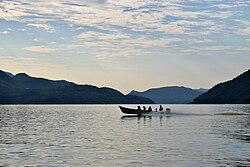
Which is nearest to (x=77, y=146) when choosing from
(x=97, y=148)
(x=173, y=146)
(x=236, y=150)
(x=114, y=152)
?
(x=97, y=148)

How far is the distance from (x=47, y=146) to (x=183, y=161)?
56.3 feet

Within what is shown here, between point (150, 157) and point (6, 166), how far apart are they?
40.1 ft

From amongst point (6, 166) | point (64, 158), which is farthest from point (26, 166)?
point (64, 158)

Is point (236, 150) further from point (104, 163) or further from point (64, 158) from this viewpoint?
point (64, 158)

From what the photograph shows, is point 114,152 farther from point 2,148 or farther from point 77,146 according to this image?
point 2,148

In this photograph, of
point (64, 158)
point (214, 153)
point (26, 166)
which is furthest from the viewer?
point (214, 153)

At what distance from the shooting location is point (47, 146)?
4362 centimetres

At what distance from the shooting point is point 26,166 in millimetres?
30844

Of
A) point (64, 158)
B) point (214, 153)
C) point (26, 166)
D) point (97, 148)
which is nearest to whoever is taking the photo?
point (26, 166)

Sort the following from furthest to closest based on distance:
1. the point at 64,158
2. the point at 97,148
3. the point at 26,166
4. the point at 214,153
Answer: the point at 97,148 < the point at 214,153 < the point at 64,158 < the point at 26,166

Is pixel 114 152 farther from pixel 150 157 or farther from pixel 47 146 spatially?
pixel 47 146

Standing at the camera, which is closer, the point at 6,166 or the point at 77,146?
the point at 6,166

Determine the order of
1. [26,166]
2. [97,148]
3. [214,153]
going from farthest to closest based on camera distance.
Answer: [97,148] < [214,153] < [26,166]

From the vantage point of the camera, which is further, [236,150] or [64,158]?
[236,150]
